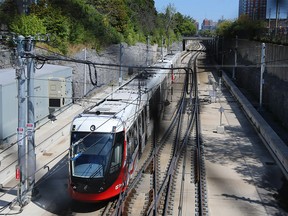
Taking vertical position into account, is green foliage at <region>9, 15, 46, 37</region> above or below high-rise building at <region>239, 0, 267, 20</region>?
below

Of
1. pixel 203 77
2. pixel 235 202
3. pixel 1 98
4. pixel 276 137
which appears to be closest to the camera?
pixel 235 202

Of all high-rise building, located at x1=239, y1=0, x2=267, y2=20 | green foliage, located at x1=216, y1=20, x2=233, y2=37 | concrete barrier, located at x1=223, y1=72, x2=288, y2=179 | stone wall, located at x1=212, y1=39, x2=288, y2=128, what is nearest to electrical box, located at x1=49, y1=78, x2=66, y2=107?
stone wall, located at x1=212, y1=39, x2=288, y2=128

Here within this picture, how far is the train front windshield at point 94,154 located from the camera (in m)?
13.1

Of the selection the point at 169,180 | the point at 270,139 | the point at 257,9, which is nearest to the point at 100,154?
the point at 169,180

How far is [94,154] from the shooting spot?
1316cm

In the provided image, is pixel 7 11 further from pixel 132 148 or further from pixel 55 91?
pixel 132 148

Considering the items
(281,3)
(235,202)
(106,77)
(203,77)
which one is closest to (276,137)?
(235,202)

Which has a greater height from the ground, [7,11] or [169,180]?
[7,11]

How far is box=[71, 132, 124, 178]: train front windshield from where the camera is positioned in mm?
13078

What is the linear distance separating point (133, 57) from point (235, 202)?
35204 millimetres

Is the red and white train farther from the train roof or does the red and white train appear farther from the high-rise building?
the high-rise building

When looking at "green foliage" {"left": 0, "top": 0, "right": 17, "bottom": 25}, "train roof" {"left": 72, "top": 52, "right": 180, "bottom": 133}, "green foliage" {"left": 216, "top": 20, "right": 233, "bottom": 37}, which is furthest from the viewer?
"green foliage" {"left": 216, "top": 20, "right": 233, "bottom": 37}

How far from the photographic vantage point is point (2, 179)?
16031 mm

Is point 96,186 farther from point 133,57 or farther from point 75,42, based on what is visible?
point 133,57
